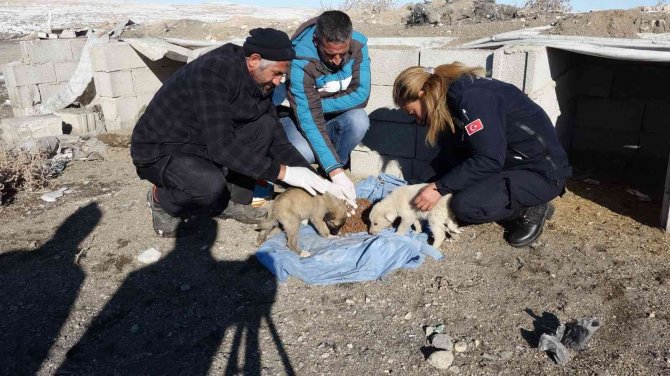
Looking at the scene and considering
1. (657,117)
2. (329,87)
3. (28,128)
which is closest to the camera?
(329,87)

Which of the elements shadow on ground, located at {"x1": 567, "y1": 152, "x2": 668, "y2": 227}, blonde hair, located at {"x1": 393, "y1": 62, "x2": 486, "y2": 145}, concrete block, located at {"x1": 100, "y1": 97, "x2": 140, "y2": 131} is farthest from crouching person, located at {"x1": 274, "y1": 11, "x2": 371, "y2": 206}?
concrete block, located at {"x1": 100, "y1": 97, "x2": 140, "y2": 131}

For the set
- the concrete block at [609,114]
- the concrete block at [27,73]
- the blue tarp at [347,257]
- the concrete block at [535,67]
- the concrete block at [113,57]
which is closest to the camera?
the blue tarp at [347,257]

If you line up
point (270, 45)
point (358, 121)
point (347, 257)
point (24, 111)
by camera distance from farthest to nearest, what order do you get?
point (24, 111), point (358, 121), point (347, 257), point (270, 45)

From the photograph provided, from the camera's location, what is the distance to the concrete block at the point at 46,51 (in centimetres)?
902

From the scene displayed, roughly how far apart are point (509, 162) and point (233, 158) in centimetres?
208

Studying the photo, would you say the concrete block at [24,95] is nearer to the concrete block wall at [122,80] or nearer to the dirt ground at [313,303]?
the concrete block wall at [122,80]

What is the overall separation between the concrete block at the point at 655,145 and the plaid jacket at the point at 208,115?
4.57 meters

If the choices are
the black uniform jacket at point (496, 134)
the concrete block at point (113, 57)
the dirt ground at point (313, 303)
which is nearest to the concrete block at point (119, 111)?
the concrete block at point (113, 57)

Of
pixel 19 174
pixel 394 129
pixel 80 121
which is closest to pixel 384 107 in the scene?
pixel 394 129

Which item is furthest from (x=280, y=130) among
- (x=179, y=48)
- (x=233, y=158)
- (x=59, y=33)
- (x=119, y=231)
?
(x=59, y=33)

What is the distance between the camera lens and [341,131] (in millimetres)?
5125

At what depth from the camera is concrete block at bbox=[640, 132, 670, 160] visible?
597 centimetres

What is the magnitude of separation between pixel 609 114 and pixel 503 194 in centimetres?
314

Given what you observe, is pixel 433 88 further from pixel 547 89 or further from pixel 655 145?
pixel 655 145
